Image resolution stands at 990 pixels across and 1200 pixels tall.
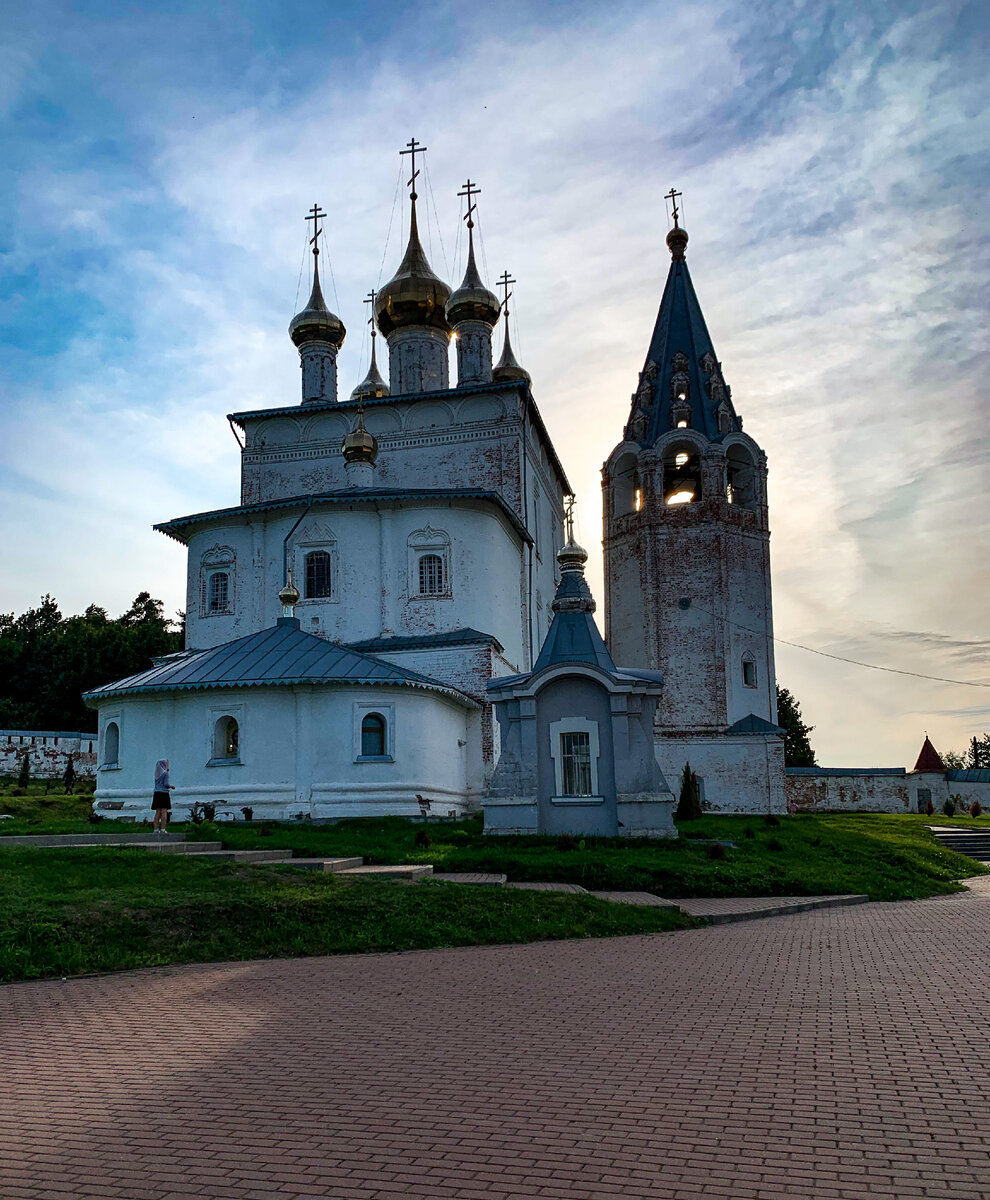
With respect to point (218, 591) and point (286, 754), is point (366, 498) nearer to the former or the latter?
point (218, 591)

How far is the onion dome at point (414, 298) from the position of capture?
3384cm

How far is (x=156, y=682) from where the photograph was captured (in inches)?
859

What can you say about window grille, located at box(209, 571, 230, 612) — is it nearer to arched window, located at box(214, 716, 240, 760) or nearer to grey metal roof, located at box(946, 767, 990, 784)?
arched window, located at box(214, 716, 240, 760)

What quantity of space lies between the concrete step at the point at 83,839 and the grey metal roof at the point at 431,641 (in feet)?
33.5

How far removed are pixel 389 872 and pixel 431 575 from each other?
49.8 ft

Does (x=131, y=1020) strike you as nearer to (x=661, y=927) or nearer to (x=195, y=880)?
(x=195, y=880)

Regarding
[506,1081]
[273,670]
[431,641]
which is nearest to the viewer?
[506,1081]

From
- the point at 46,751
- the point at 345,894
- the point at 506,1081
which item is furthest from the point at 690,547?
the point at 506,1081

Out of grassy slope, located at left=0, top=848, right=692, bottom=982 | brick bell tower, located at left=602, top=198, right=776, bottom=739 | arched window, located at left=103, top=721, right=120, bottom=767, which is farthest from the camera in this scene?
brick bell tower, located at left=602, top=198, right=776, bottom=739

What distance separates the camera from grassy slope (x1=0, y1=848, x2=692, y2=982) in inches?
340

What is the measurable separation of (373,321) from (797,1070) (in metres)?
37.2

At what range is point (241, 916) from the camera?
31.4 feet

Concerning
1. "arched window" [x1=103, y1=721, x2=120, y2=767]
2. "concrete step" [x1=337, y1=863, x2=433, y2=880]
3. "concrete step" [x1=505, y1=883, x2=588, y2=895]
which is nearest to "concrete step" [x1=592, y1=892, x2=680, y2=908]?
"concrete step" [x1=505, y1=883, x2=588, y2=895]

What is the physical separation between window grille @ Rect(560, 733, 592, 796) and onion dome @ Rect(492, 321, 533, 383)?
21341 mm
